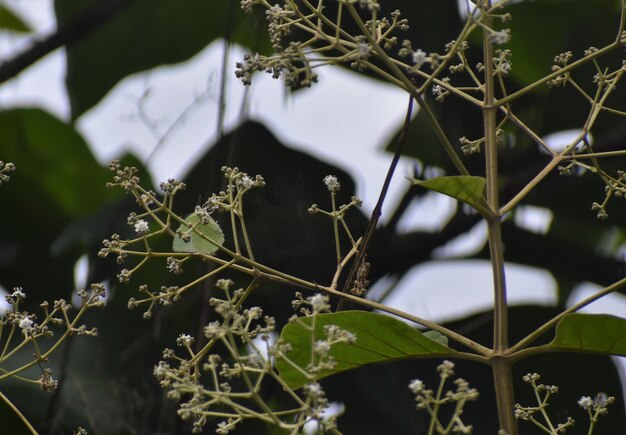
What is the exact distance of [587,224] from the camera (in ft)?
7.89

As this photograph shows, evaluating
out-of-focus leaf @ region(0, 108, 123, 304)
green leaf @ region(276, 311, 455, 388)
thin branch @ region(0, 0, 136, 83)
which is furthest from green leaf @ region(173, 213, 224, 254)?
out-of-focus leaf @ region(0, 108, 123, 304)

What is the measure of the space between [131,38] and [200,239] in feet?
5.80

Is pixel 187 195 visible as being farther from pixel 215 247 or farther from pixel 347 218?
pixel 215 247

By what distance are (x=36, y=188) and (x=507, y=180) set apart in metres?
1.24

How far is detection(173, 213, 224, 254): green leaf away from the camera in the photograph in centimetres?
81

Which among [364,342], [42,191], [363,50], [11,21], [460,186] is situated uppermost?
[363,50]

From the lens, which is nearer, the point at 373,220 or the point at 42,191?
the point at 373,220

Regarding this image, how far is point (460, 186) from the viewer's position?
0.76 meters

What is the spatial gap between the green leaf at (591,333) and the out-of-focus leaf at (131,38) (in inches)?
69.1

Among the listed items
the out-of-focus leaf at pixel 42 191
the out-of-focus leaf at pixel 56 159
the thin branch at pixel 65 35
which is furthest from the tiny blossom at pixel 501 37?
the out-of-focus leaf at pixel 56 159

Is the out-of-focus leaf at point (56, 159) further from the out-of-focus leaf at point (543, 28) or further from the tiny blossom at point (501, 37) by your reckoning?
the tiny blossom at point (501, 37)

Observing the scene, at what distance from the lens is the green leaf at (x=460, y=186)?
74 cm

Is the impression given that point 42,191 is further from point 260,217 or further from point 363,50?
point 363,50

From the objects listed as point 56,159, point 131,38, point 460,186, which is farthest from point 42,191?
point 460,186
